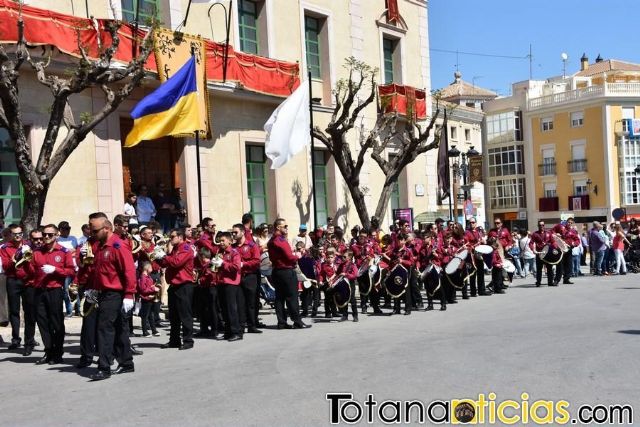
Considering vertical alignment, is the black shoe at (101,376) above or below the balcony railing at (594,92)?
below

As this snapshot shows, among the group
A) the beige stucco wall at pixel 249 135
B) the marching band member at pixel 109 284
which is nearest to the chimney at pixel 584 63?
the beige stucco wall at pixel 249 135

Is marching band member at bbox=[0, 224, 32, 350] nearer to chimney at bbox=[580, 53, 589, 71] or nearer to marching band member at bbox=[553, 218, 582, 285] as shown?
marching band member at bbox=[553, 218, 582, 285]

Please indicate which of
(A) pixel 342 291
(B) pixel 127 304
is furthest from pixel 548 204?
(B) pixel 127 304

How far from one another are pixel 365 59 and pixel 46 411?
71.7 feet

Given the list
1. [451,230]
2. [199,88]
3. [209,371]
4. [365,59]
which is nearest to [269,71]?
[199,88]

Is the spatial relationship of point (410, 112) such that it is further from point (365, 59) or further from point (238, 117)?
point (238, 117)

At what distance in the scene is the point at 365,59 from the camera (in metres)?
28.1

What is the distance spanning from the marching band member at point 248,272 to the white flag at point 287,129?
6.77 m

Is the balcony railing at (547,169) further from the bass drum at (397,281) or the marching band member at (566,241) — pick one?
the bass drum at (397,281)

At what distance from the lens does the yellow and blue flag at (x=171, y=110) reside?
18000mm

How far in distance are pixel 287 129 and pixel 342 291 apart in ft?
22.3

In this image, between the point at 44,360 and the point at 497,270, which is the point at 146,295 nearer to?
the point at 44,360

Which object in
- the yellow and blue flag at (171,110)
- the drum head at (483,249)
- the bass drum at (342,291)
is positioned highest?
Result: the yellow and blue flag at (171,110)

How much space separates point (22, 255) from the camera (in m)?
11.5
